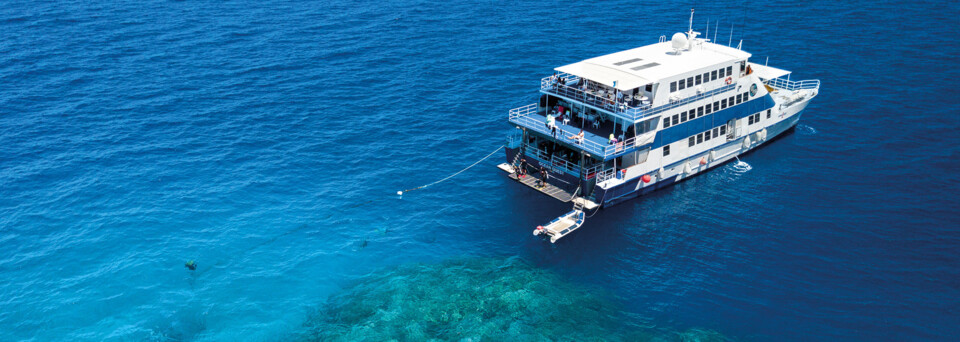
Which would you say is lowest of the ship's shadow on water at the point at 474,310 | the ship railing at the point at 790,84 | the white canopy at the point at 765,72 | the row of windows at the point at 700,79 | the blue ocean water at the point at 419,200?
the ship's shadow on water at the point at 474,310

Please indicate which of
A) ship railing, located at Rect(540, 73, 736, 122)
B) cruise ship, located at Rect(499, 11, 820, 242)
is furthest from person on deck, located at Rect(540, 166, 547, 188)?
ship railing, located at Rect(540, 73, 736, 122)

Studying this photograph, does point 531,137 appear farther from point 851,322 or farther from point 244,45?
point 244,45

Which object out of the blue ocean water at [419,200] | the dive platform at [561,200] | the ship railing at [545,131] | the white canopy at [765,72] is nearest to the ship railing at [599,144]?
the ship railing at [545,131]

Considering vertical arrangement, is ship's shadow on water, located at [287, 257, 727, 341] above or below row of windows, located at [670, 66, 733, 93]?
below

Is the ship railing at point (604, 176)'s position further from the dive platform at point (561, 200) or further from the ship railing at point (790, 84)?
the ship railing at point (790, 84)

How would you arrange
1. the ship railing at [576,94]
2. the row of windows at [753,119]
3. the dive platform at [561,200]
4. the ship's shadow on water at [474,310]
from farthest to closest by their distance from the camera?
the row of windows at [753,119] < the ship railing at [576,94] < the dive platform at [561,200] < the ship's shadow on water at [474,310]

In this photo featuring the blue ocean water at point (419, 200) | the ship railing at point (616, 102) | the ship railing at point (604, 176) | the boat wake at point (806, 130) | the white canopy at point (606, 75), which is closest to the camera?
the blue ocean water at point (419, 200)

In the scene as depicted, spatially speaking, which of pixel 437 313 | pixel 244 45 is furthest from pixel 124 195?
pixel 244 45

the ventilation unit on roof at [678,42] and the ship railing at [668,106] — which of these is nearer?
the ship railing at [668,106]

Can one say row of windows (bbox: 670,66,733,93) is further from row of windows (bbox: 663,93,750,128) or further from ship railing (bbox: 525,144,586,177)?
ship railing (bbox: 525,144,586,177)
